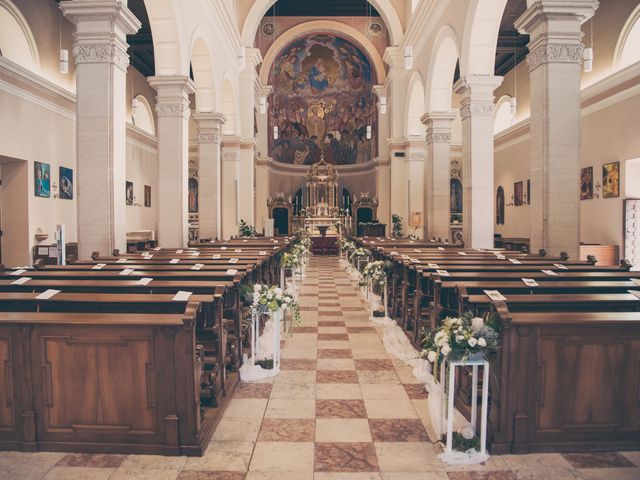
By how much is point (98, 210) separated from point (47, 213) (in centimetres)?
600

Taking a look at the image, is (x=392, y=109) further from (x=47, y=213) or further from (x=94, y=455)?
(x=94, y=455)

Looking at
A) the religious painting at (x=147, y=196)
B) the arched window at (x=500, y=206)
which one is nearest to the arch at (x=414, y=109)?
the arched window at (x=500, y=206)

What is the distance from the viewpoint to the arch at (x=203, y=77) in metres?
14.9

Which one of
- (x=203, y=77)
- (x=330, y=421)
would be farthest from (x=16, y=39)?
(x=330, y=421)

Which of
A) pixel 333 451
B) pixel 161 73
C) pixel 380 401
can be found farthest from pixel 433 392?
pixel 161 73

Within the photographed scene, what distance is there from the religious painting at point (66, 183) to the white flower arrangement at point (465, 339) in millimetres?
13108

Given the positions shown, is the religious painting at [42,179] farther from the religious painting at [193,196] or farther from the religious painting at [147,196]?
the religious painting at [193,196]

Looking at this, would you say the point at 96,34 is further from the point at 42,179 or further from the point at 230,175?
the point at 230,175

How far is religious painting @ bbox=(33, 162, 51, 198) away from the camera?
1270cm

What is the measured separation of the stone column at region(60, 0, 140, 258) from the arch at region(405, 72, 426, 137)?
13934mm

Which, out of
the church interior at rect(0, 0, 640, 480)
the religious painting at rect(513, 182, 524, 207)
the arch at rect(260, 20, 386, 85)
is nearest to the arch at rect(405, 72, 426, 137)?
the church interior at rect(0, 0, 640, 480)

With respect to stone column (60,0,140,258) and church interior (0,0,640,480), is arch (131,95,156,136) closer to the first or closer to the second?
church interior (0,0,640,480)

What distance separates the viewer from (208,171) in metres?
15.7

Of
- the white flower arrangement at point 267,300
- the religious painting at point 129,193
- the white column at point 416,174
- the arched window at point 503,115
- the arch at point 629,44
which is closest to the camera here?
the white flower arrangement at point 267,300
